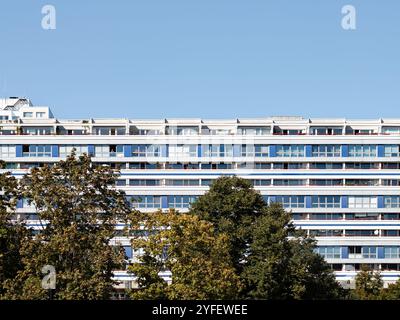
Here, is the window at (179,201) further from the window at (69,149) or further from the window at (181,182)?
the window at (69,149)

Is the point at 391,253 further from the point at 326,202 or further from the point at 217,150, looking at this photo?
the point at 217,150

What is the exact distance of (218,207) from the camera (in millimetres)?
40375

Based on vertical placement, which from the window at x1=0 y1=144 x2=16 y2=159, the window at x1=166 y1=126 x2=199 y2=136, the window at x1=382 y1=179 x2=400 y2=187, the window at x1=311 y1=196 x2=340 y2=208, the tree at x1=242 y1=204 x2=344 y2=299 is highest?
the window at x1=166 y1=126 x2=199 y2=136

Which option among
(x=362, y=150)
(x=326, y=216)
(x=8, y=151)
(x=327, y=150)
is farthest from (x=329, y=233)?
(x=8, y=151)

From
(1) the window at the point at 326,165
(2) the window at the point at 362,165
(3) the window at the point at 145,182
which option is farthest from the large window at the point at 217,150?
(2) the window at the point at 362,165

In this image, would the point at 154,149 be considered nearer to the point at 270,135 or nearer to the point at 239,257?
the point at 270,135

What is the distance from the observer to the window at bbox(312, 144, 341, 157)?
7344cm

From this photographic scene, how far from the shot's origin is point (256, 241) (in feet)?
120

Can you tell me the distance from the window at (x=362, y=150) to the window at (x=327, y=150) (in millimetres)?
1255

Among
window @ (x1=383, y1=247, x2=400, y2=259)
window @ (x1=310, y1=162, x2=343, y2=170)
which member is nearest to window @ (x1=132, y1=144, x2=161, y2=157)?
window @ (x1=310, y1=162, x2=343, y2=170)

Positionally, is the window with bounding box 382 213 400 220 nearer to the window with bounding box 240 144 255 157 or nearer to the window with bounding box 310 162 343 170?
the window with bounding box 310 162 343 170

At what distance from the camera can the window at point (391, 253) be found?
72875mm
